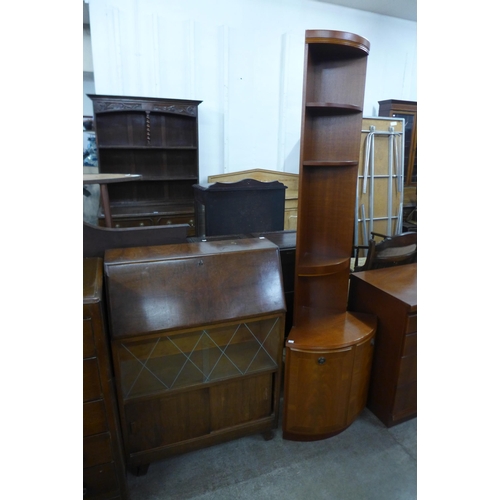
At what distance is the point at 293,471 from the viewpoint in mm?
1582

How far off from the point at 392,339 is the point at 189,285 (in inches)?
42.8

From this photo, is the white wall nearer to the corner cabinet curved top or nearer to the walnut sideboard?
the corner cabinet curved top

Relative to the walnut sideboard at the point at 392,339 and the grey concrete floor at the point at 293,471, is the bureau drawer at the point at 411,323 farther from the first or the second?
the grey concrete floor at the point at 293,471

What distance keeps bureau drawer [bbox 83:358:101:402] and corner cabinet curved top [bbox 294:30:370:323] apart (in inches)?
39.3

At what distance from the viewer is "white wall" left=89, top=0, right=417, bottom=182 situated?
129 inches

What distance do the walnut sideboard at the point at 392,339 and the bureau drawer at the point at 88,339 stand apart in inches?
53.9

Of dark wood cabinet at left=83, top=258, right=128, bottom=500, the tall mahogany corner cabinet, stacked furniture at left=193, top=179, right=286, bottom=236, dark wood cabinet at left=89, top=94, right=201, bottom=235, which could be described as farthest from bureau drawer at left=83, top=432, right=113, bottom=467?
dark wood cabinet at left=89, top=94, right=201, bottom=235

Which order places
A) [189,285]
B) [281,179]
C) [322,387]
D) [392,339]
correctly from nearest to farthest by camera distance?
[189,285] < [322,387] < [392,339] < [281,179]

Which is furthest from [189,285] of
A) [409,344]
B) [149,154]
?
[149,154]

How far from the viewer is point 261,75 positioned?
3.86m

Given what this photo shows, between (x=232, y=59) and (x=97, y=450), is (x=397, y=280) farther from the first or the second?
(x=232, y=59)

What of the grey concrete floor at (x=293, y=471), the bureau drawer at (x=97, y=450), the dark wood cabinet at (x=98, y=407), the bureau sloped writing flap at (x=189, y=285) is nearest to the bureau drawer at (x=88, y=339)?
the dark wood cabinet at (x=98, y=407)
